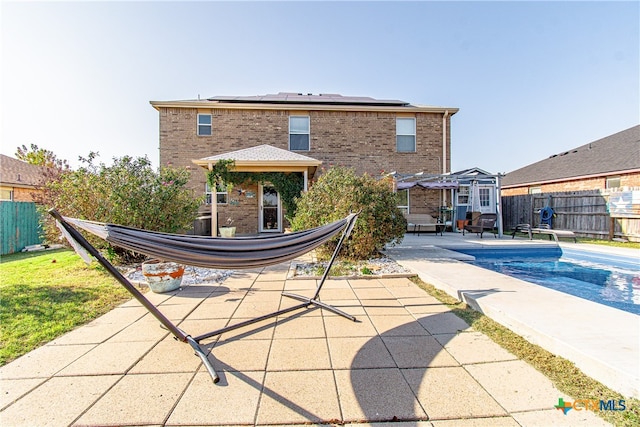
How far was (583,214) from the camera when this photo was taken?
11.7 metres

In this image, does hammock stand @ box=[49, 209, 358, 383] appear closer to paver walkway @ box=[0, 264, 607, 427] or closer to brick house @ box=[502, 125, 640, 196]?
paver walkway @ box=[0, 264, 607, 427]

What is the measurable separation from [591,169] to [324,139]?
497 inches

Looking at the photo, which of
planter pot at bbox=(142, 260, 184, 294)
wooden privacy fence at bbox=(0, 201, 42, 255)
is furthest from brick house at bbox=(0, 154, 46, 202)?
planter pot at bbox=(142, 260, 184, 294)

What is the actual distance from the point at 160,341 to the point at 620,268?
967cm

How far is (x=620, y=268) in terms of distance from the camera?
7.05 m

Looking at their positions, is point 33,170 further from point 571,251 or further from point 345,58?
point 571,251

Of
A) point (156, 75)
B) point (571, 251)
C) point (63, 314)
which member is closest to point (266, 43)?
point (156, 75)

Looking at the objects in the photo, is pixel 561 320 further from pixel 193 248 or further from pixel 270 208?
pixel 270 208

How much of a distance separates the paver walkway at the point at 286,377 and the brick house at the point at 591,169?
14779 millimetres

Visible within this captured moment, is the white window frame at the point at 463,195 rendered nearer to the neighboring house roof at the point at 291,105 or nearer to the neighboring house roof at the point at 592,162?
the neighboring house roof at the point at 291,105

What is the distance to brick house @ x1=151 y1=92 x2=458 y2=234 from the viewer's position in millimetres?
12570

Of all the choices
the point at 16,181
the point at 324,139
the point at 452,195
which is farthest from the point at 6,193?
the point at 452,195

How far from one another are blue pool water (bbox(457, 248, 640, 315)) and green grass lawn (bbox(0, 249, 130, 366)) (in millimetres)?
7458

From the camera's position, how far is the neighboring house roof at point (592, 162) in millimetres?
12836
